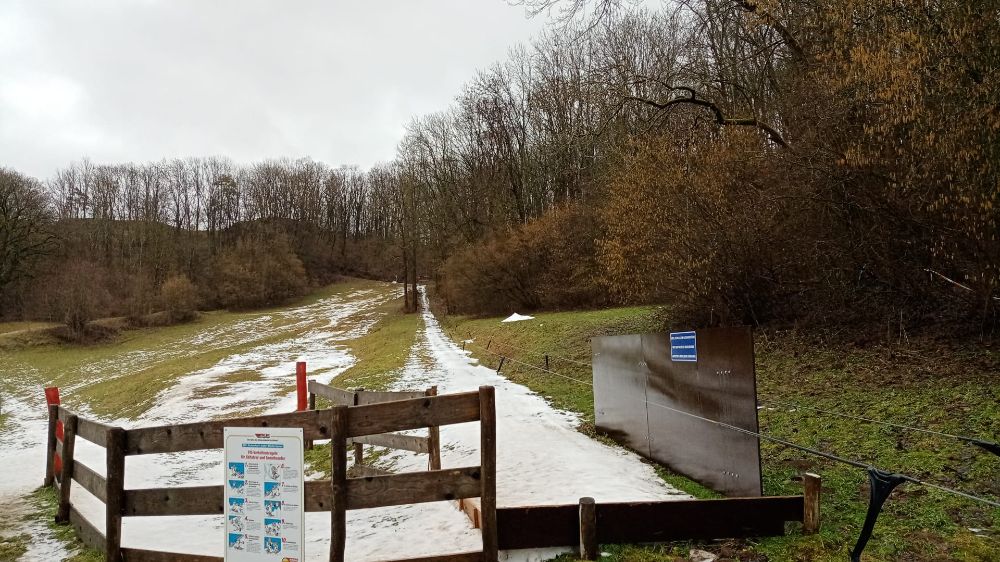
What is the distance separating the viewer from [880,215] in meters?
11.1

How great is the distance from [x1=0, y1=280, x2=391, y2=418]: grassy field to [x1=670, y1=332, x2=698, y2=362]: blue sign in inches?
684

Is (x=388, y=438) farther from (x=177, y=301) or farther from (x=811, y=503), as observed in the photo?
(x=177, y=301)

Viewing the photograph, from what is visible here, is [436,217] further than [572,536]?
Yes

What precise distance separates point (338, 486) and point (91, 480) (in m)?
3.94

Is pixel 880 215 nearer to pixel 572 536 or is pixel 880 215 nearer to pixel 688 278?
pixel 688 278

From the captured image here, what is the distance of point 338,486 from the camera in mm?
4336

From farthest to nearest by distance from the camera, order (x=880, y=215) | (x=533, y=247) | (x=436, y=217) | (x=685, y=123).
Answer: (x=436, y=217), (x=533, y=247), (x=685, y=123), (x=880, y=215)

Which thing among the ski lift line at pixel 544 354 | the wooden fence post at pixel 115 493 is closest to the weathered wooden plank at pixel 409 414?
the wooden fence post at pixel 115 493

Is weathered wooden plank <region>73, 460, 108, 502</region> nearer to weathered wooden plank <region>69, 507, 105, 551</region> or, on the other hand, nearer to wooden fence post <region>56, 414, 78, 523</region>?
wooden fence post <region>56, 414, 78, 523</region>

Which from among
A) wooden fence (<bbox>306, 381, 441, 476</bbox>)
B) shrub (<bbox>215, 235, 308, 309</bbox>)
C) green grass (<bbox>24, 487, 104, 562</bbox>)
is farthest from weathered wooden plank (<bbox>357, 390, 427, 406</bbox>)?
shrub (<bbox>215, 235, 308, 309</bbox>)

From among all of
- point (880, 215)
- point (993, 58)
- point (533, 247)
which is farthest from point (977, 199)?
point (533, 247)

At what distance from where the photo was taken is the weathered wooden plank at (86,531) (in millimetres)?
6016

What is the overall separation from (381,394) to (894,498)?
5836mm

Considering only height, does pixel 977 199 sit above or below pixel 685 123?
below
